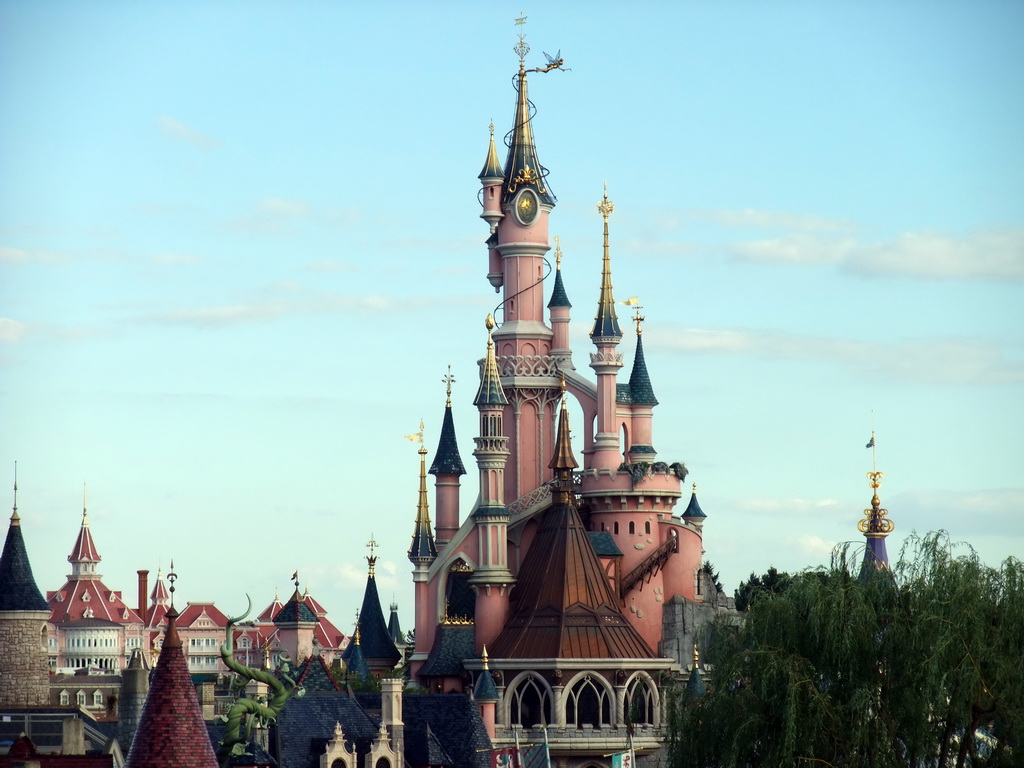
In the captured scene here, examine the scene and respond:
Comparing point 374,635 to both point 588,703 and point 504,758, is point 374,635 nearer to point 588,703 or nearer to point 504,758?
point 588,703

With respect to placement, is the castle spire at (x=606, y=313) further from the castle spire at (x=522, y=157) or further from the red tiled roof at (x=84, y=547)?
the red tiled roof at (x=84, y=547)

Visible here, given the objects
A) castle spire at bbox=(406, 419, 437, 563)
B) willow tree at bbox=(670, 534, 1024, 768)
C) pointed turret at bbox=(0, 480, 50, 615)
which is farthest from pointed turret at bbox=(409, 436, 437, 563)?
willow tree at bbox=(670, 534, 1024, 768)

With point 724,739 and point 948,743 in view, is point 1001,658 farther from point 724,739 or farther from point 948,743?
point 724,739

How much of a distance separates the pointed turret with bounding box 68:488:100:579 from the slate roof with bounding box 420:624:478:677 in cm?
10265

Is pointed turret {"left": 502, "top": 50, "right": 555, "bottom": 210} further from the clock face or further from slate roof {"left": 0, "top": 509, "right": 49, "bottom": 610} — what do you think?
slate roof {"left": 0, "top": 509, "right": 49, "bottom": 610}

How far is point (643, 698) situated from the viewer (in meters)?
84.0

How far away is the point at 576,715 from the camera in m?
82.6

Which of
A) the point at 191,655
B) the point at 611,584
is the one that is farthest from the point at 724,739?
the point at 191,655

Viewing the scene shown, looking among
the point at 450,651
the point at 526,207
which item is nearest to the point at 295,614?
the point at 450,651

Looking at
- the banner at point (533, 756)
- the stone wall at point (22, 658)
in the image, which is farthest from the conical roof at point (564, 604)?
the stone wall at point (22, 658)

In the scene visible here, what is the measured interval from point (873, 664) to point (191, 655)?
5552 inches

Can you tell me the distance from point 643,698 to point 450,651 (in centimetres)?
780

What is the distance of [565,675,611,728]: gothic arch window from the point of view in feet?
271

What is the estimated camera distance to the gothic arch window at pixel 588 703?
82562 millimetres
